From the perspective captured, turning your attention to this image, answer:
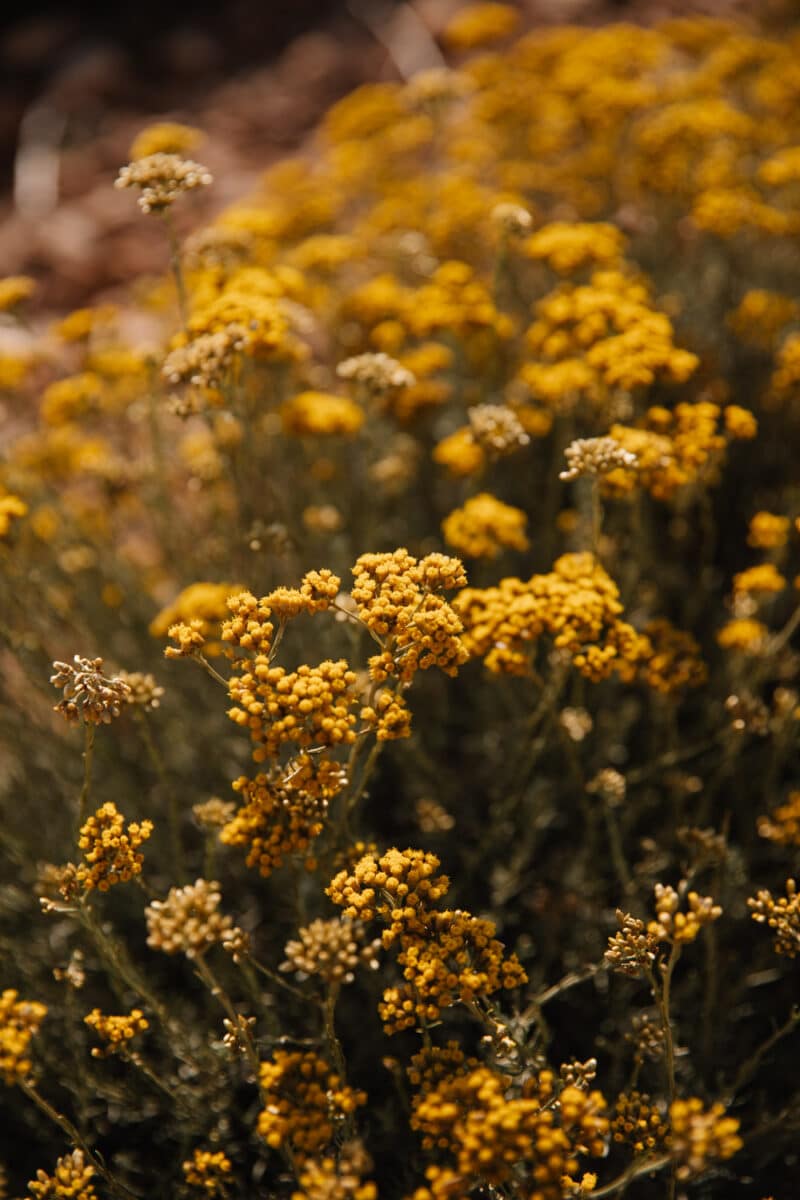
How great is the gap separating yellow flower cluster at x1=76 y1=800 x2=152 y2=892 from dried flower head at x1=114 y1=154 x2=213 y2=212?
245cm

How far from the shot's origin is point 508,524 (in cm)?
356

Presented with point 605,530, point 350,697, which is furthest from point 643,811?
point 350,697

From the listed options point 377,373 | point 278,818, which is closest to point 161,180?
point 377,373

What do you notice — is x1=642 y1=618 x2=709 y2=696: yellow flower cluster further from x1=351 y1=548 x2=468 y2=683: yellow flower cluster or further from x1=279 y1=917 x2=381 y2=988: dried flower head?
x1=279 y1=917 x2=381 y2=988: dried flower head

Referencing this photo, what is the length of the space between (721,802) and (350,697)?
2576mm

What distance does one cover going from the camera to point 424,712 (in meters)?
4.62

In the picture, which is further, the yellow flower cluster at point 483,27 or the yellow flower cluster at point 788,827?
the yellow flower cluster at point 483,27

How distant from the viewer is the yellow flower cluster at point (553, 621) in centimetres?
274

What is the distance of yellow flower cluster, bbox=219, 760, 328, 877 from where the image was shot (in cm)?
230

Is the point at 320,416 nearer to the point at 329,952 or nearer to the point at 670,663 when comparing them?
the point at 670,663

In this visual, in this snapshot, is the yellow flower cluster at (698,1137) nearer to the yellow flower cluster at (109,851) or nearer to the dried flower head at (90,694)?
the yellow flower cluster at (109,851)

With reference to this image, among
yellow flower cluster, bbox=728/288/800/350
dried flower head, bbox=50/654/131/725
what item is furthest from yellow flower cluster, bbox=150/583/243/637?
yellow flower cluster, bbox=728/288/800/350

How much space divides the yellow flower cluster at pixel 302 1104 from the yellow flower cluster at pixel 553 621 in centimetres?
132

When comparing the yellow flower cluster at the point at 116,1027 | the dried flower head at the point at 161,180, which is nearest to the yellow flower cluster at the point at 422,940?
the yellow flower cluster at the point at 116,1027
